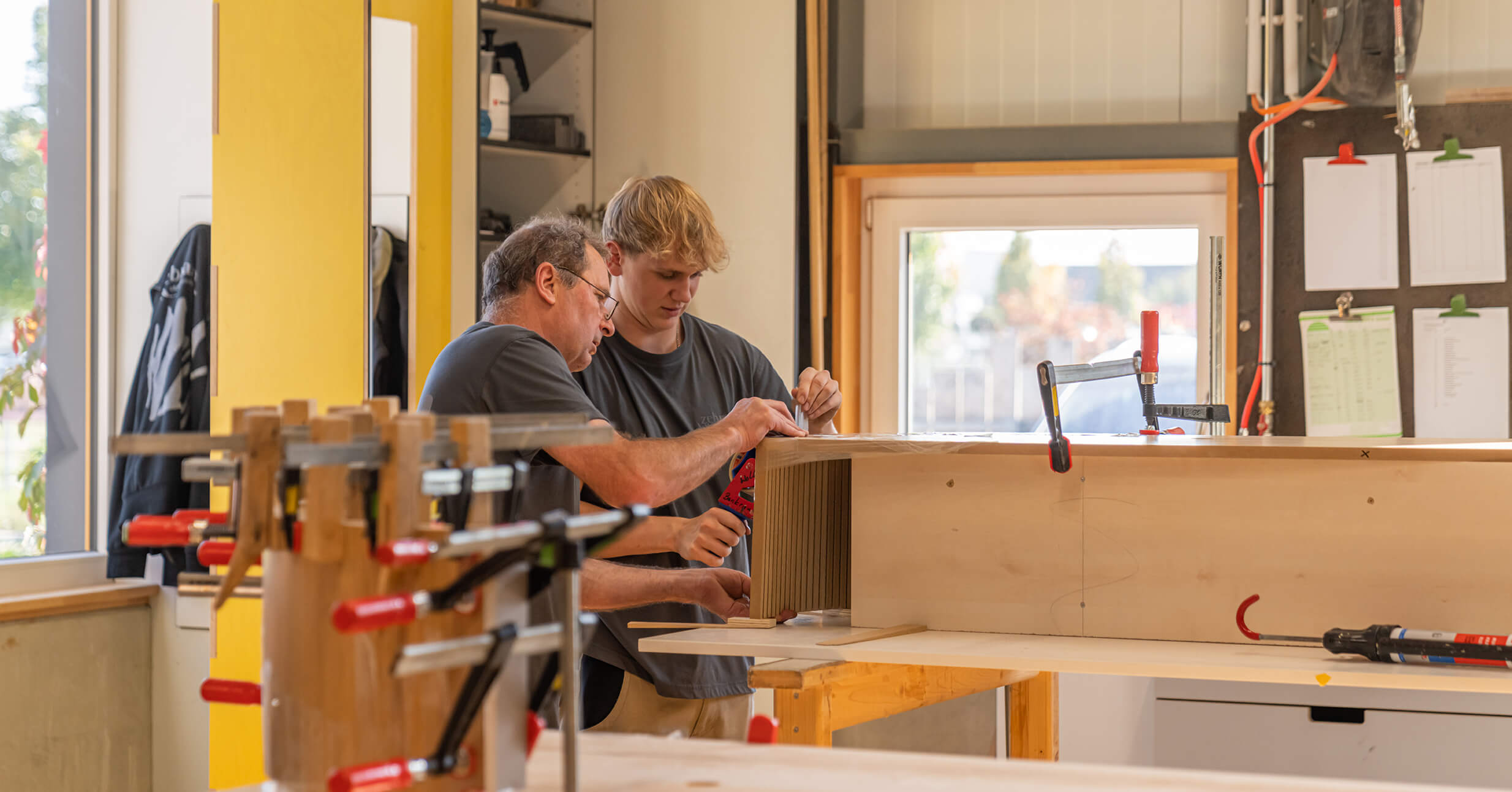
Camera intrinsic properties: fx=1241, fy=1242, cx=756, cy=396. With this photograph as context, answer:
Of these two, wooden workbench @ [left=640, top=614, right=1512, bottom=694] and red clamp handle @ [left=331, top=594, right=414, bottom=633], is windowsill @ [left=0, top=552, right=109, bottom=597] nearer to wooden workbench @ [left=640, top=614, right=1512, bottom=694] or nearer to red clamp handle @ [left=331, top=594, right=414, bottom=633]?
wooden workbench @ [left=640, top=614, right=1512, bottom=694]

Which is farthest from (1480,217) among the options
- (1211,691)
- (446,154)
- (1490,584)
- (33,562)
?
(33,562)

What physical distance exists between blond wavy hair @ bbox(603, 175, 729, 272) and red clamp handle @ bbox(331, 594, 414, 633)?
4.51 feet

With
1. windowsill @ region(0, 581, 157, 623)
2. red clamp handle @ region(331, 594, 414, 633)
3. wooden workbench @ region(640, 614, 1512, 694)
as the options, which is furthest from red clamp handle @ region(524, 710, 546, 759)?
windowsill @ region(0, 581, 157, 623)

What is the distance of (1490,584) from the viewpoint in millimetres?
1479

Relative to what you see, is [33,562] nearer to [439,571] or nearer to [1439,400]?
[439,571]

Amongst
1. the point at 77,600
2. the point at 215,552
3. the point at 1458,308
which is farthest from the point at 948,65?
the point at 215,552

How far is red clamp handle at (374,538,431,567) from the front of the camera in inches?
28.3

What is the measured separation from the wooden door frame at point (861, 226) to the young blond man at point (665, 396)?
3.72 ft

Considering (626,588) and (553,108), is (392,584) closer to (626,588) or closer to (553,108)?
(626,588)

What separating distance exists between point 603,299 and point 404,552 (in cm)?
128

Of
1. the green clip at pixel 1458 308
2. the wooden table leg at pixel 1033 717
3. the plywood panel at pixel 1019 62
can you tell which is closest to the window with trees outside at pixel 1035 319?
the plywood panel at pixel 1019 62

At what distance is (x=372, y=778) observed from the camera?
28.2 inches

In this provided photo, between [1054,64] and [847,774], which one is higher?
[1054,64]

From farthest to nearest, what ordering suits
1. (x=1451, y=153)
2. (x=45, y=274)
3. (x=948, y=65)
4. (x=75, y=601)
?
(x=948, y=65)
(x=1451, y=153)
(x=45, y=274)
(x=75, y=601)
